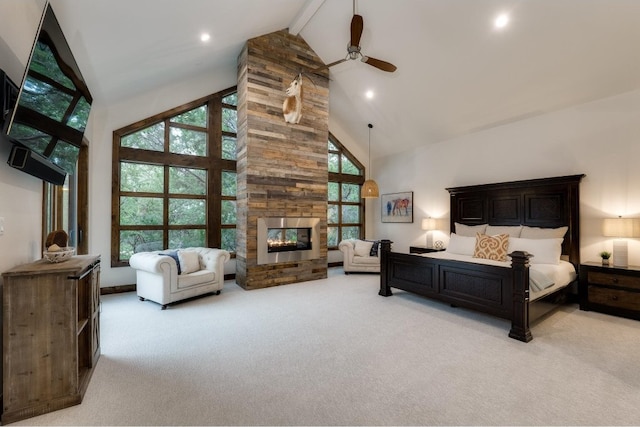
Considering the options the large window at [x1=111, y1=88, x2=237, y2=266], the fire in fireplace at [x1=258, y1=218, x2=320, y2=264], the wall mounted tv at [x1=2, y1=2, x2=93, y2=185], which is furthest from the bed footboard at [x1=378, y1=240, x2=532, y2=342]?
the wall mounted tv at [x1=2, y1=2, x2=93, y2=185]

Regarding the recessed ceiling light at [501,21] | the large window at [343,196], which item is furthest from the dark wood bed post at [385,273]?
the recessed ceiling light at [501,21]

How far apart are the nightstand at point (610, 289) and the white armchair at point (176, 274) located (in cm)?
527

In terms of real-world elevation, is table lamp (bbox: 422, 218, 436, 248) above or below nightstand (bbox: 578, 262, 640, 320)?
above

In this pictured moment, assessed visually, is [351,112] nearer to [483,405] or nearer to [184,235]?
[184,235]

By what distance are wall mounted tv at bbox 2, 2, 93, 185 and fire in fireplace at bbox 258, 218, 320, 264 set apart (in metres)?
3.01

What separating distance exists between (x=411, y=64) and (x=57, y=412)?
596 cm

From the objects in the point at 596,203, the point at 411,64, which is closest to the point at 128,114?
the point at 411,64

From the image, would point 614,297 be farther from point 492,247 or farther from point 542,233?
point 492,247

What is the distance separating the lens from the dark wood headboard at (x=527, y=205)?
436 cm

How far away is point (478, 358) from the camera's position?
260cm

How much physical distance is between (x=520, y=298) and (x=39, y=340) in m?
4.17

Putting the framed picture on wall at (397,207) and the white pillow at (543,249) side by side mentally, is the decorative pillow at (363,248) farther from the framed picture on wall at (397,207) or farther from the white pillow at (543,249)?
the white pillow at (543,249)

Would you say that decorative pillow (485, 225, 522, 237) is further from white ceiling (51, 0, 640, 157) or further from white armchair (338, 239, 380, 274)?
white armchair (338, 239, 380, 274)

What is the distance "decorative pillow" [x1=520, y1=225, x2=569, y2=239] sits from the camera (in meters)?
4.36
